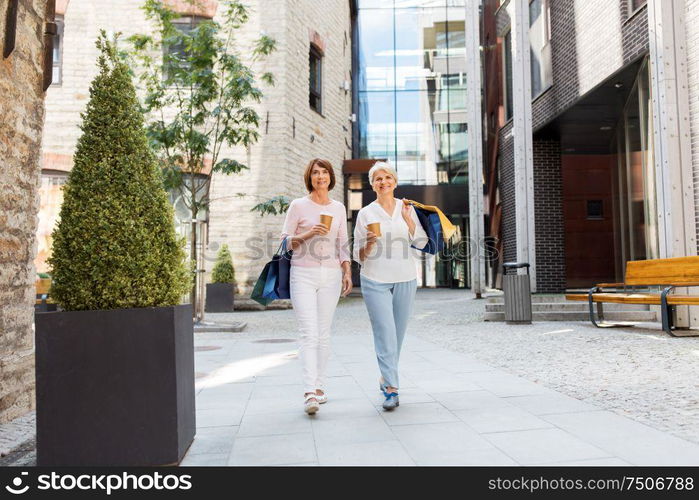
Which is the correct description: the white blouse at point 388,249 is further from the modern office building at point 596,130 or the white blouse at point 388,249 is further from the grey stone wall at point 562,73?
the grey stone wall at point 562,73

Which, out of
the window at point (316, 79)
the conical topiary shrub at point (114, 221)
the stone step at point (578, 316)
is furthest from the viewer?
the window at point (316, 79)

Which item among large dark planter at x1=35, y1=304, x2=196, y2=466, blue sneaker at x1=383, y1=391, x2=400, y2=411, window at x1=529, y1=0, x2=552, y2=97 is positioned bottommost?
blue sneaker at x1=383, y1=391, x2=400, y2=411

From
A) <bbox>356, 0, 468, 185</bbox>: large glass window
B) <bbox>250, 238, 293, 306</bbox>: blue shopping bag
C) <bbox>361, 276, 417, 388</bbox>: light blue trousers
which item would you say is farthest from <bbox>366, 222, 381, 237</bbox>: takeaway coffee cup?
<bbox>356, 0, 468, 185</bbox>: large glass window

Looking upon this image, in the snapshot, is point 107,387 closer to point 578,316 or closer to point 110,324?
point 110,324

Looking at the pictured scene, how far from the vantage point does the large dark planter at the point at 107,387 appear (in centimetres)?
268

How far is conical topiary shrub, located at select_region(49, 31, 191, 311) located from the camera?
279 cm

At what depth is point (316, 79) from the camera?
54.3ft

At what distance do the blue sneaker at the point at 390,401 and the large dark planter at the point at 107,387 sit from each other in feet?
5.03

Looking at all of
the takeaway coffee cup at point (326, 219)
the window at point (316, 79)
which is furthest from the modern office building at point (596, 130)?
the takeaway coffee cup at point (326, 219)

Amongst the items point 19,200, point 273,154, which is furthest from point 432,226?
point 273,154

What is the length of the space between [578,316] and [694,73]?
4.11 m

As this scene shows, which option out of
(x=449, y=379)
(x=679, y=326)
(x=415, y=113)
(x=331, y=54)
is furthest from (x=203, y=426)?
(x=415, y=113)

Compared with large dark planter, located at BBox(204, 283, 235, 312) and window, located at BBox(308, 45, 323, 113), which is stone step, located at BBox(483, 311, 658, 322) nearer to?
large dark planter, located at BBox(204, 283, 235, 312)

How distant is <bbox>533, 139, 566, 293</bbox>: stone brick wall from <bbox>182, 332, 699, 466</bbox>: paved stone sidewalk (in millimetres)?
9080
